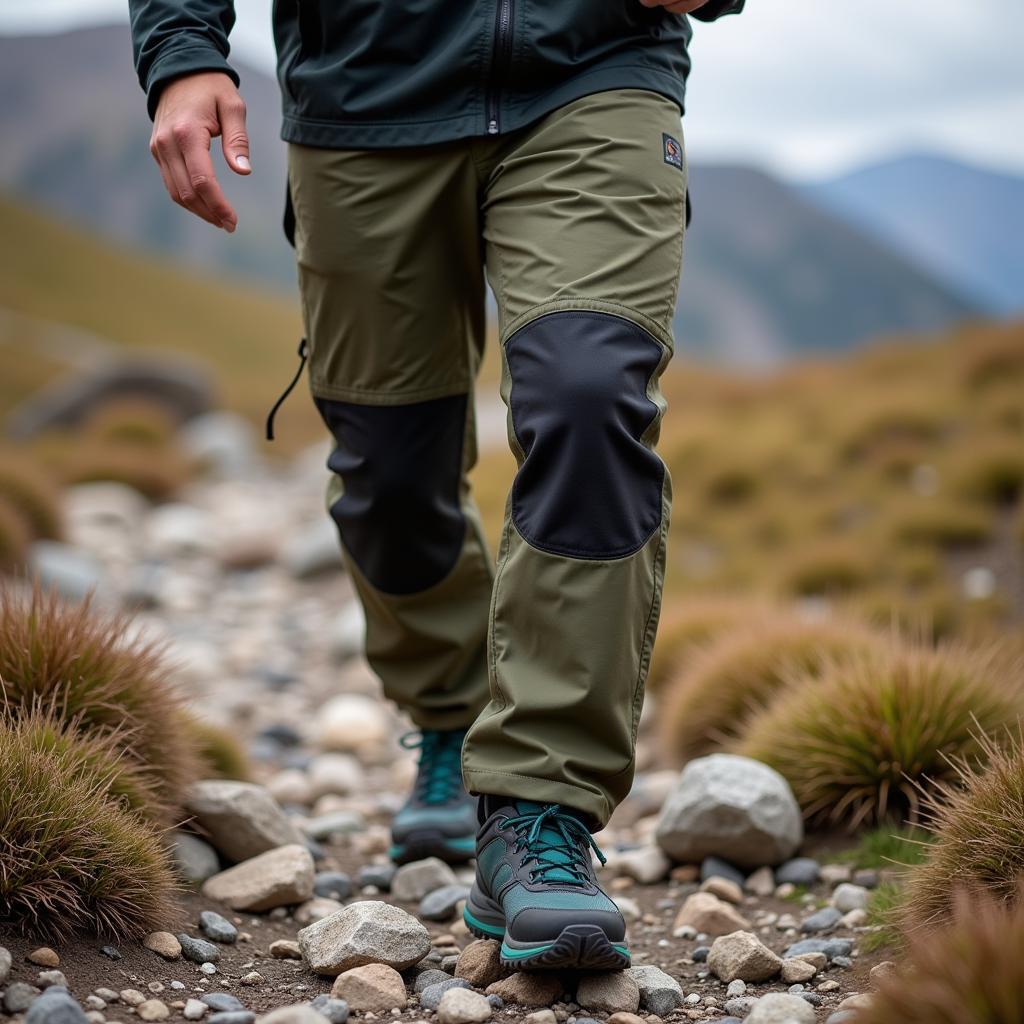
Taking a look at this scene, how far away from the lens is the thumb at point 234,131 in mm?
1971

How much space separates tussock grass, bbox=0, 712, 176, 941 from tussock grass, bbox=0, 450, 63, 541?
192 inches

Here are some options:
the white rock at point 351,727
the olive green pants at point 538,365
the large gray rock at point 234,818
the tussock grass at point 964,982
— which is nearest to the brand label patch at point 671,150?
the olive green pants at point 538,365

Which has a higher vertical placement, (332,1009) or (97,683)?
(97,683)

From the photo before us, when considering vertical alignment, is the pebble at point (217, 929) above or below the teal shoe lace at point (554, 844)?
below

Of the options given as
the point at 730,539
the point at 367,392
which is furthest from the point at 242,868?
the point at 730,539

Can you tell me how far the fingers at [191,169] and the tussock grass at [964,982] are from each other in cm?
158

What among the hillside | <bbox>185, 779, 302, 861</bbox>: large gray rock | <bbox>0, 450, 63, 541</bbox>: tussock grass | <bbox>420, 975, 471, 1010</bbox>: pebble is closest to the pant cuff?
<bbox>420, 975, 471, 1010</bbox>: pebble

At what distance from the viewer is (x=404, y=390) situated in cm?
238

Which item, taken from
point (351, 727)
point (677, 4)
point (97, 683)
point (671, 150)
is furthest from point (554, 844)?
point (351, 727)

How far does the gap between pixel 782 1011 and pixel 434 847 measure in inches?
47.0

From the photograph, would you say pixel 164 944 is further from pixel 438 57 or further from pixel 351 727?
pixel 351 727

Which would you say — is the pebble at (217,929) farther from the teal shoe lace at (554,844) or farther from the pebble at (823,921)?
the pebble at (823,921)

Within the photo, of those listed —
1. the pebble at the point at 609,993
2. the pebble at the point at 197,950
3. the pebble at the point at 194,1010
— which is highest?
the pebble at the point at 194,1010

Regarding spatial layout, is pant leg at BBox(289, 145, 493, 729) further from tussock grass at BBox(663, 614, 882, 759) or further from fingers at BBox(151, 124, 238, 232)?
tussock grass at BBox(663, 614, 882, 759)
